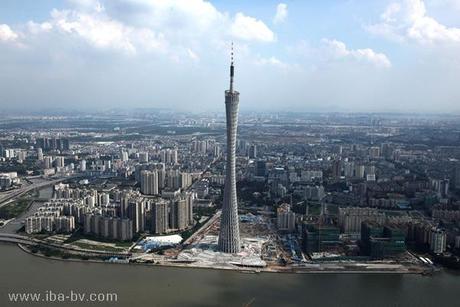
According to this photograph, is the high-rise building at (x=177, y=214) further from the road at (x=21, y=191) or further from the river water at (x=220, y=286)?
the road at (x=21, y=191)

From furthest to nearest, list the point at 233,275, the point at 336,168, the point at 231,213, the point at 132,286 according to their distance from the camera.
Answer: the point at 336,168 → the point at 231,213 → the point at 233,275 → the point at 132,286

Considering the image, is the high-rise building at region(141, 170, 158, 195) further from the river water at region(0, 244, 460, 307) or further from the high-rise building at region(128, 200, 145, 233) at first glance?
the river water at region(0, 244, 460, 307)

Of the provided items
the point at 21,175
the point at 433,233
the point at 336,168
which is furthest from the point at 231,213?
the point at 21,175

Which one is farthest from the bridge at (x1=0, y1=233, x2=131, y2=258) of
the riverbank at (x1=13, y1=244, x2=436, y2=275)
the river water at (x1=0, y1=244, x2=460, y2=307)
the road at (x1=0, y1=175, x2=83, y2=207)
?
the road at (x1=0, y1=175, x2=83, y2=207)

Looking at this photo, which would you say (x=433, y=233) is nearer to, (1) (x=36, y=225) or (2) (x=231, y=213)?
(2) (x=231, y=213)

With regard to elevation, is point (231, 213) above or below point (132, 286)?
above

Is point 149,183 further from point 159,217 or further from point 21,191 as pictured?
point 159,217

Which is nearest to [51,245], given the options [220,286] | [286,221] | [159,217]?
[159,217]
